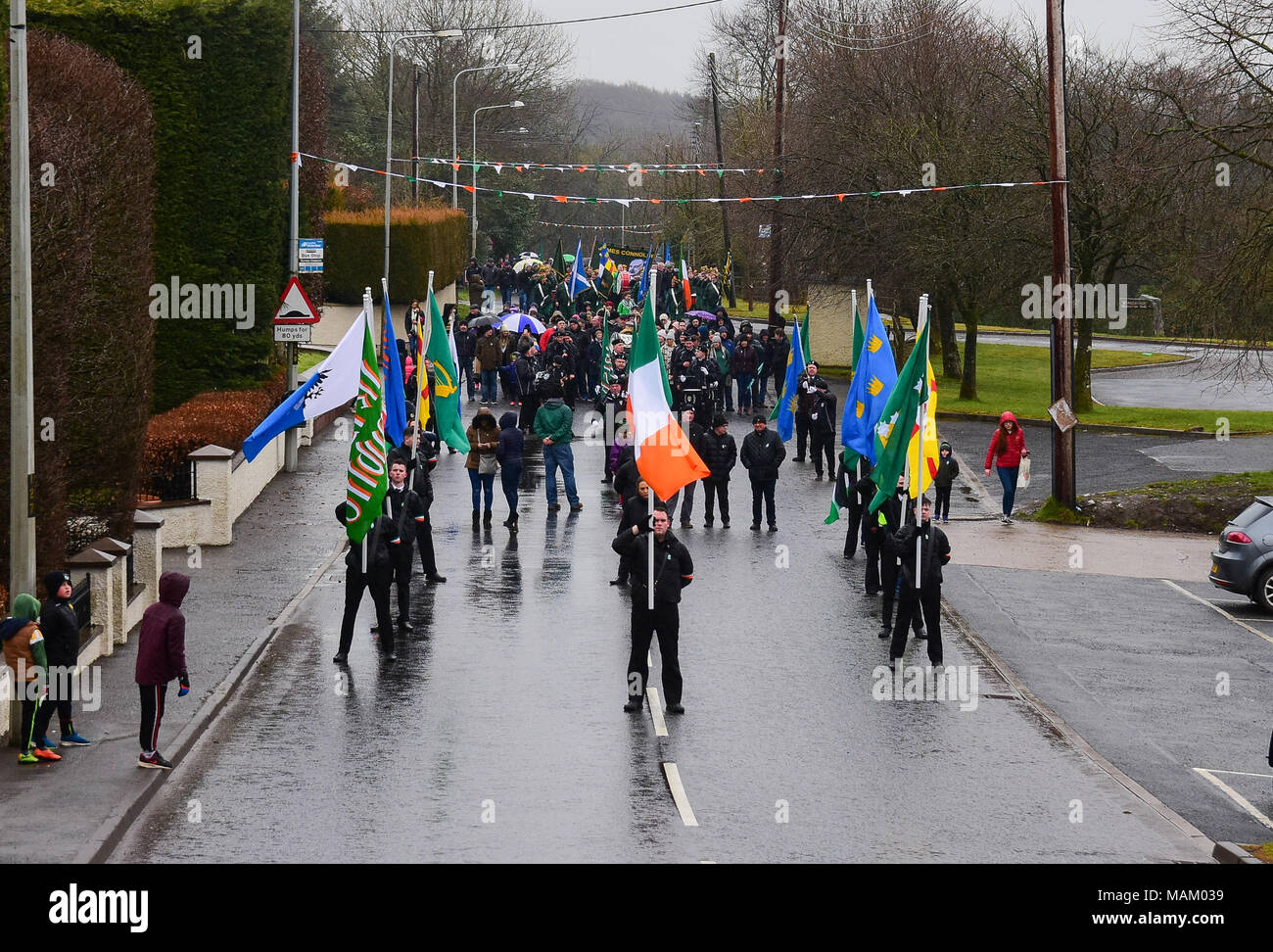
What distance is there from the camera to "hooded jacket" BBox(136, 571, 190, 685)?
42.3 feet

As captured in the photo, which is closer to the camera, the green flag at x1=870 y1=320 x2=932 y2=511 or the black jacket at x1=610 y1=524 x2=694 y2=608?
the black jacket at x1=610 y1=524 x2=694 y2=608

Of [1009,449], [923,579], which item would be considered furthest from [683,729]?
[1009,449]

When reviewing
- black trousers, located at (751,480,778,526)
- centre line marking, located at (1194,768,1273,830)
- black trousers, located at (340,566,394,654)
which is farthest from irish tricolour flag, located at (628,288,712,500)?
black trousers, located at (751,480,778,526)

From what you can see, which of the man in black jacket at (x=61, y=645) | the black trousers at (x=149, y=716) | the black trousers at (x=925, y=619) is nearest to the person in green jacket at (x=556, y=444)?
the black trousers at (x=925, y=619)

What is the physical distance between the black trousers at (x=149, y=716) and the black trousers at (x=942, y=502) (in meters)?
15.0

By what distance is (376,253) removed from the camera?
1928 inches

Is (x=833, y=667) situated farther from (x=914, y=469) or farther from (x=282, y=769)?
(x=282, y=769)

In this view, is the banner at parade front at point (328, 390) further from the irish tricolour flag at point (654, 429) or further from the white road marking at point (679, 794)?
the white road marking at point (679, 794)

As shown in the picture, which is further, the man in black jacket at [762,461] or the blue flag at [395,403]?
the man in black jacket at [762,461]

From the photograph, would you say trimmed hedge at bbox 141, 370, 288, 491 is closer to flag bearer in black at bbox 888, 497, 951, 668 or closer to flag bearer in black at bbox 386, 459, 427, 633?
flag bearer in black at bbox 386, 459, 427, 633

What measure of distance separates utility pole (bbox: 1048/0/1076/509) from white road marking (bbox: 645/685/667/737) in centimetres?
1286

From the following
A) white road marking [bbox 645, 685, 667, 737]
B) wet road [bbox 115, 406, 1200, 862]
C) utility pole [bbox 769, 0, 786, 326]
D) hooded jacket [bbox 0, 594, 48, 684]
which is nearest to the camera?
wet road [bbox 115, 406, 1200, 862]

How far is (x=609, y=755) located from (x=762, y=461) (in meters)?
11.1

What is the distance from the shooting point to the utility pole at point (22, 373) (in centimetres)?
1323
